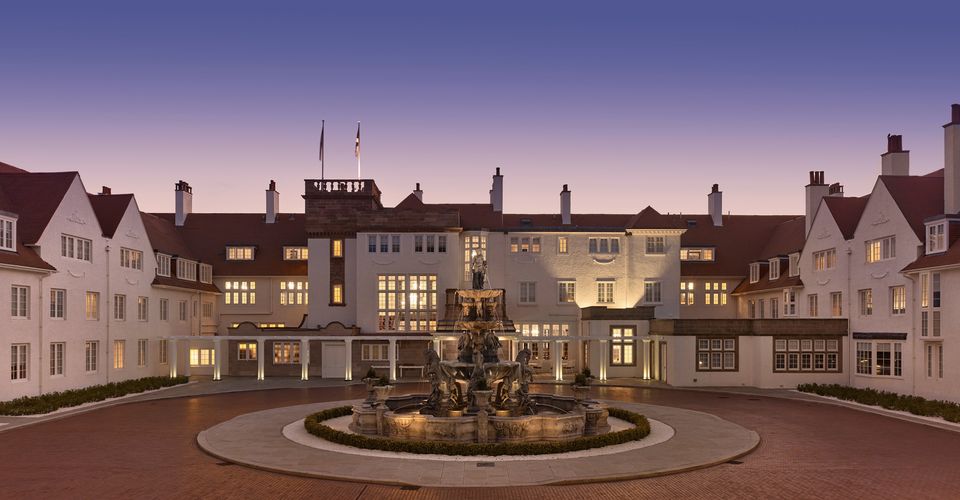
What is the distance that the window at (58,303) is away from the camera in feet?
119

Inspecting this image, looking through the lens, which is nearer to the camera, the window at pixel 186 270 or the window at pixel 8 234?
the window at pixel 8 234

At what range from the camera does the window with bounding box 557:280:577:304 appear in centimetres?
5334

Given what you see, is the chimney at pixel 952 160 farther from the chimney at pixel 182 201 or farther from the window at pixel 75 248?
the chimney at pixel 182 201

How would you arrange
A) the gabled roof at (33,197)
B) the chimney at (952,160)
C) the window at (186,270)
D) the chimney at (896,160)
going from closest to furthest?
the chimney at (952,160), the gabled roof at (33,197), the chimney at (896,160), the window at (186,270)

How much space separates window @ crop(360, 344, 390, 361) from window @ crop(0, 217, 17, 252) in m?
22.9

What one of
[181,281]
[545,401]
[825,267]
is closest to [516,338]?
[545,401]

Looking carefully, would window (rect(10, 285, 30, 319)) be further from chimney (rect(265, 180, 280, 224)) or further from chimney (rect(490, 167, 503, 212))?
chimney (rect(490, 167, 503, 212))

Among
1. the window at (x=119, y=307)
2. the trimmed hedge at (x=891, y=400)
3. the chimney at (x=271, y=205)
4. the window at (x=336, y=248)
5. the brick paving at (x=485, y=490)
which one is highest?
the chimney at (x=271, y=205)

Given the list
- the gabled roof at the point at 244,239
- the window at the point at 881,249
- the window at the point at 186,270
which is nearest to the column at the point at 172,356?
the window at the point at 186,270

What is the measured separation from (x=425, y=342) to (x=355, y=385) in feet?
23.2

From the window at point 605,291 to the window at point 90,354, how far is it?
34.3 meters

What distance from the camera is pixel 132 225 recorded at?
45062 millimetres

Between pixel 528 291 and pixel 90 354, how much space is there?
1170 inches

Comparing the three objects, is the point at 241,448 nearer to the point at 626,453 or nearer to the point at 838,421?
the point at 626,453
